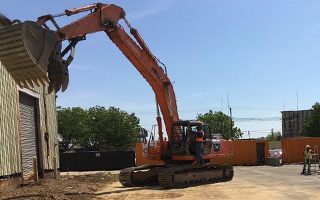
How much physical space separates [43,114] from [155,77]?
704 centimetres

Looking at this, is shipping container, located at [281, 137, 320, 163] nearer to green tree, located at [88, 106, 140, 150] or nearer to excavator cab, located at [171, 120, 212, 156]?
excavator cab, located at [171, 120, 212, 156]

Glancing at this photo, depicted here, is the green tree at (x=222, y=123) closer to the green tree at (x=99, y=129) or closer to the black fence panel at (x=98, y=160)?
the green tree at (x=99, y=129)

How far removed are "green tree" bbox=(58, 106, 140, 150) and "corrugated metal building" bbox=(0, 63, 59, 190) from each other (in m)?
56.4

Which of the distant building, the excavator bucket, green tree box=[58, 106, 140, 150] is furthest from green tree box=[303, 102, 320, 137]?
the excavator bucket

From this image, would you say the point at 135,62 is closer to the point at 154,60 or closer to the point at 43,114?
the point at 154,60

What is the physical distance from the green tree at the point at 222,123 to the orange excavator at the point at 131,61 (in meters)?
72.0

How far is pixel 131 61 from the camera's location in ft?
70.0

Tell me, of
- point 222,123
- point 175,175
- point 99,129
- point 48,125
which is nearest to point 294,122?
point 222,123

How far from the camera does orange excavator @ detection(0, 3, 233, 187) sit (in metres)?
13.0

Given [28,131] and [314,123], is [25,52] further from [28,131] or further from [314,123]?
[314,123]

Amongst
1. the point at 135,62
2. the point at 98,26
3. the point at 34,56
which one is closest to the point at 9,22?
the point at 34,56

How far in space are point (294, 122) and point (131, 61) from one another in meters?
86.6

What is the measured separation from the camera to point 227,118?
99.0 metres

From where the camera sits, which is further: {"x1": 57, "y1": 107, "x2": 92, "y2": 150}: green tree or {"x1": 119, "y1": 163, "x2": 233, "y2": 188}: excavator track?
{"x1": 57, "y1": 107, "x2": 92, "y2": 150}: green tree
